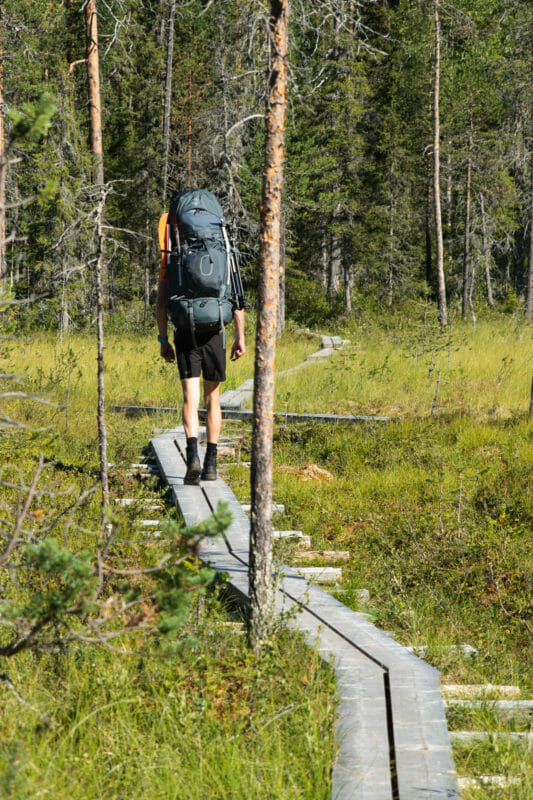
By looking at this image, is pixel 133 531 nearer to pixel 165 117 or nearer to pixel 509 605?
pixel 509 605

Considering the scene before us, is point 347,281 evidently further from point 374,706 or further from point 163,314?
point 374,706

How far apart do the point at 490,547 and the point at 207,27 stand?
112 feet

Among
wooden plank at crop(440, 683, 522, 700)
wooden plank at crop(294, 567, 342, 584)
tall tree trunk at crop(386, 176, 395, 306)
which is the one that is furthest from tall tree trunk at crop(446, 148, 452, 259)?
wooden plank at crop(440, 683, 522, 700)

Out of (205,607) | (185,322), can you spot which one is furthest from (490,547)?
(185,322)

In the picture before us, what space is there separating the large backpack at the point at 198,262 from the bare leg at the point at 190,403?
481 mm

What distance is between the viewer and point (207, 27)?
3369 centimetres

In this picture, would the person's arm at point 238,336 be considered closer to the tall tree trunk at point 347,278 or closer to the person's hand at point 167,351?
the person's hand at point 167,351

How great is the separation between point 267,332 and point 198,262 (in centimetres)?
200

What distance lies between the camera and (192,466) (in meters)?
6.02

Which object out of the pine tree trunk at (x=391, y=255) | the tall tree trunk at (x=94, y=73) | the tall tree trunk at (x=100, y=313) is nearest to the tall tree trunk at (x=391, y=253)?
the pine tree trunk at (x=391, y=255)

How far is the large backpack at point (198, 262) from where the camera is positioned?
17.5ft

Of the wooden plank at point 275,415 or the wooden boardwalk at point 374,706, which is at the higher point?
the wooden boardwalk at point 374,706

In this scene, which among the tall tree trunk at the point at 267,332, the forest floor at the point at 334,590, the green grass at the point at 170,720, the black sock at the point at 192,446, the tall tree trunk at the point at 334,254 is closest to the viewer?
the green grass at the point at 170,720

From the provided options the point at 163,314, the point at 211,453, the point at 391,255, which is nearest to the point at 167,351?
the point at 163,314
